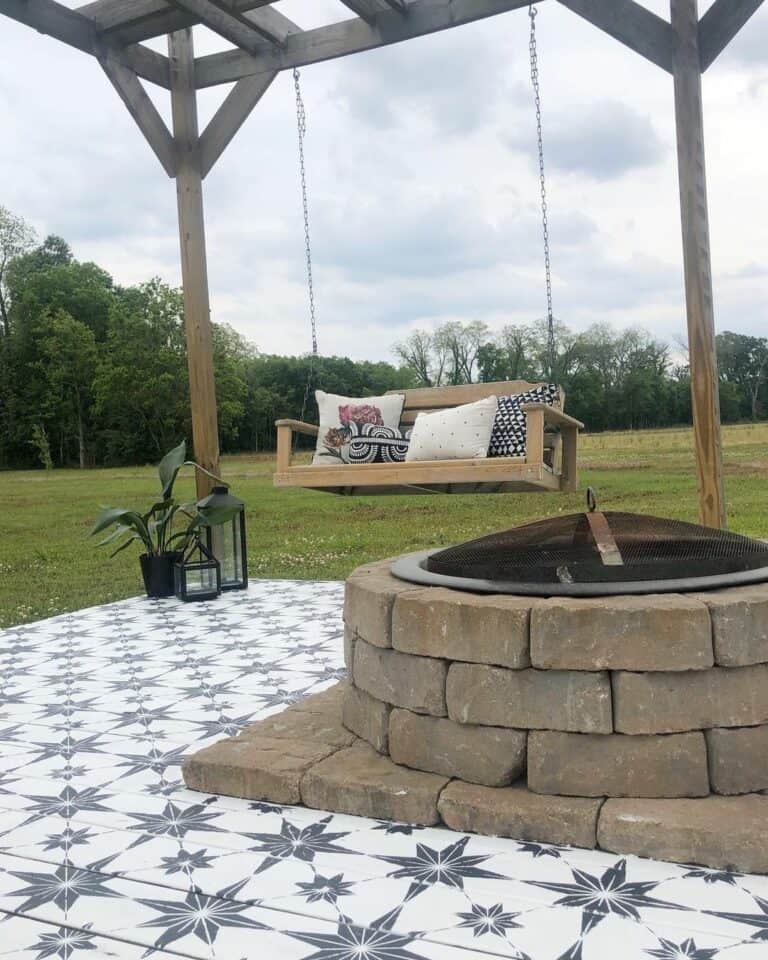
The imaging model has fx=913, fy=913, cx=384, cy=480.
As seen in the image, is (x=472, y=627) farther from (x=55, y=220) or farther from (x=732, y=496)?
(x=55, y=220)

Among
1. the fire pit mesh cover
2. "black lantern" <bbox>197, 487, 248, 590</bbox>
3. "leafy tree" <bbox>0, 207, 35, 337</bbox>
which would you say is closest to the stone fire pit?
the fire pit mesh cover

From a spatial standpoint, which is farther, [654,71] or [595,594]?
[654,71]

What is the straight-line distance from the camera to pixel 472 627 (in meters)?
2.02

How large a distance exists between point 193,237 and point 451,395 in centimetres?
171

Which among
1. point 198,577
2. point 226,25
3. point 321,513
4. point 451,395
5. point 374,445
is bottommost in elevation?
point 321,513

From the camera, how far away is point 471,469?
3768 mm

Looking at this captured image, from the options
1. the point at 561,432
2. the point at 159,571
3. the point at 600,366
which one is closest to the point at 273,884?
the point at 561,432

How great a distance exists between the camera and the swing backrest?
4.62 m

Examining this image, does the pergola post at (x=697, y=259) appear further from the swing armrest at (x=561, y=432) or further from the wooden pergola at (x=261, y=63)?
the swing armrest at (x=561, y=432)

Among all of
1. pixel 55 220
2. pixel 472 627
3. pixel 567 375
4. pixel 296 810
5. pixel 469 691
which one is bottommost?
pixel 296 810

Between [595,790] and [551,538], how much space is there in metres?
0.64

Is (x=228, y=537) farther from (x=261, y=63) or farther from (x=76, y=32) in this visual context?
(x=76, y=32)

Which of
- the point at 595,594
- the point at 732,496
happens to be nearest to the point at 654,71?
the point at 595,594

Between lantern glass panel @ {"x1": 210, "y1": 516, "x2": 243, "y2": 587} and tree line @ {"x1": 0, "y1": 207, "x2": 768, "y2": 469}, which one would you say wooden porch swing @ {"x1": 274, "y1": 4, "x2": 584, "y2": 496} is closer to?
lantern glass panel @ {"x1": 210, "y1": 516, "x2": 243, "y2": 587}
